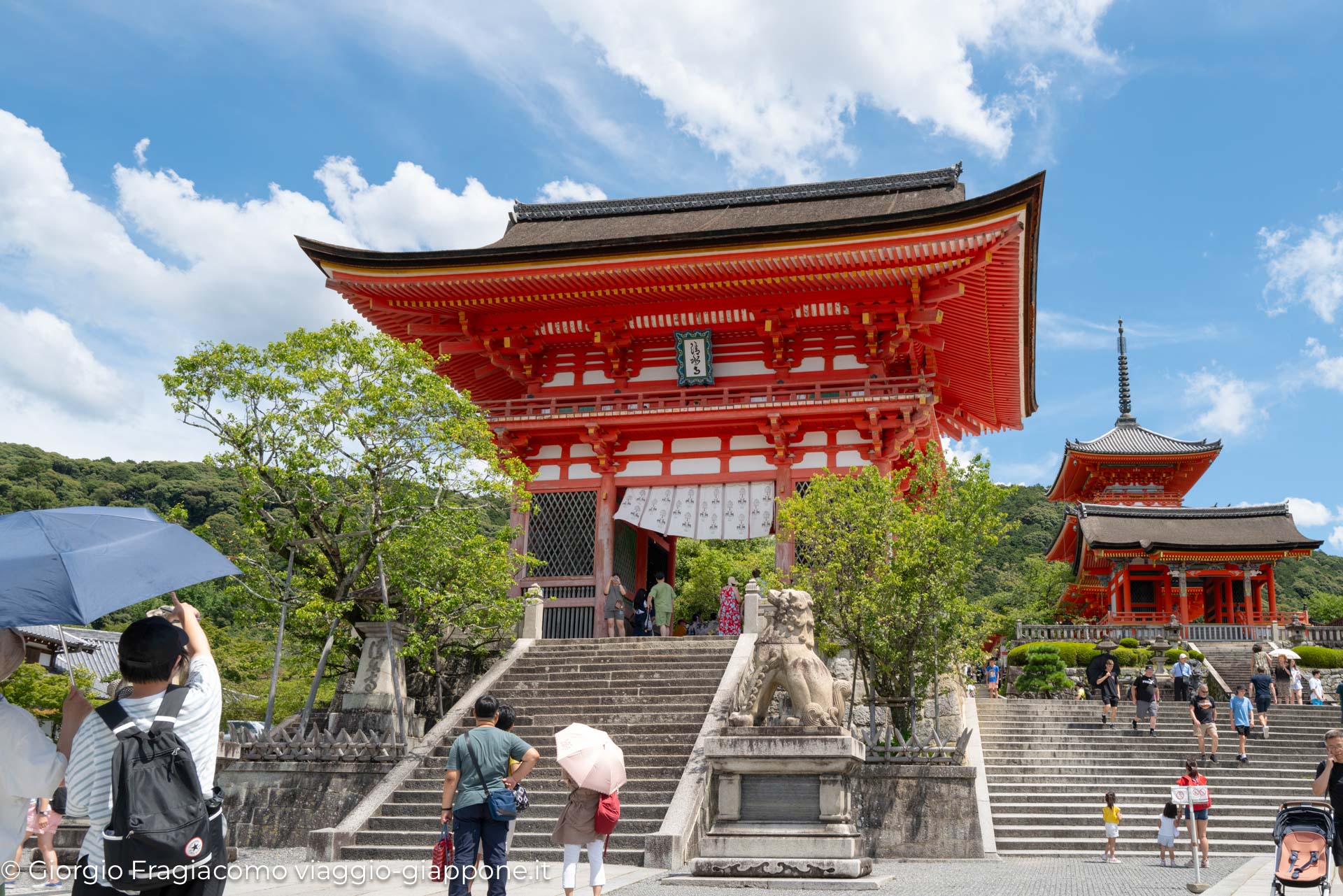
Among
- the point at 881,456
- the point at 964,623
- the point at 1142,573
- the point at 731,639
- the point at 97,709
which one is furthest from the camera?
the point at 1142,573

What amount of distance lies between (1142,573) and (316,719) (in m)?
29.8

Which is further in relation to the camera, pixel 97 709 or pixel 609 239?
pixel 609 239

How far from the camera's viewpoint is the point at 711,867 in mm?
9547

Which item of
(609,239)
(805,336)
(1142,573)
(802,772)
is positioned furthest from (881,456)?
(1142,573)

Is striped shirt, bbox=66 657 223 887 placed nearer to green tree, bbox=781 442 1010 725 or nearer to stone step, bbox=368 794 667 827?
stone step, bbox=368 794 667 827

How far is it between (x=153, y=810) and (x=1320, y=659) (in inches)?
1123

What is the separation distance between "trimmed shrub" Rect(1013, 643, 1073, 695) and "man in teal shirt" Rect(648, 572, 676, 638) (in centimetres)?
937

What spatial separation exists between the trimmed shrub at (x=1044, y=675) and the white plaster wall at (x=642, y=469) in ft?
33.2

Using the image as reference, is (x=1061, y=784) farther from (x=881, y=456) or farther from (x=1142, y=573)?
(x=1142, y=573)

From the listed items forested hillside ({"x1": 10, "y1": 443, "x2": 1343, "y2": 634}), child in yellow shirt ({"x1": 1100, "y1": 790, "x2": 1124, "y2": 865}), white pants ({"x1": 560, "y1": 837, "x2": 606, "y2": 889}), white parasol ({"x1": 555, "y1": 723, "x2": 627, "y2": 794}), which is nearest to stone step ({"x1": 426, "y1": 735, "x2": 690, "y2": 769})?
child in yellow shirt ({"x1": 1100, "y1": 790, "x2": 1124, "y2": 865})

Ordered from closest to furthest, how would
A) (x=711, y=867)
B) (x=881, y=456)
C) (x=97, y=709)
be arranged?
(x=97, y=709) → (x=711, y=867) → (x=881, y=456)

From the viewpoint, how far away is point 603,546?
63.0 ft

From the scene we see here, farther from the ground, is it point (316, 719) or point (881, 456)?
point (881, 456)

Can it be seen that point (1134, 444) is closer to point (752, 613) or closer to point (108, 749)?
point (752, 613)
